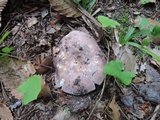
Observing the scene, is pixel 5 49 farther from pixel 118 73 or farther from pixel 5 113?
pixel 118 73

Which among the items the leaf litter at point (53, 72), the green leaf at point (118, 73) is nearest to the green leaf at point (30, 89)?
the leaf litter at point (53, 72)

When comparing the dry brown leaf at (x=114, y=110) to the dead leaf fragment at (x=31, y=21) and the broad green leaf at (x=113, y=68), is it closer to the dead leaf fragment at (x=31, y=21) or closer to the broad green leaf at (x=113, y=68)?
the broad green leaf at (x=113, y=68)

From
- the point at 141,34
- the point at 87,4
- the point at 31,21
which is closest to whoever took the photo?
the point at 141,34

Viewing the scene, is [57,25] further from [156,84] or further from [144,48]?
[156,84]

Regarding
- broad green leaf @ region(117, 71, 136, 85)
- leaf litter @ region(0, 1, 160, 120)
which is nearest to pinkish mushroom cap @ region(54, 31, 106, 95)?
leaf litter @ region(0, 1, 160, 120)

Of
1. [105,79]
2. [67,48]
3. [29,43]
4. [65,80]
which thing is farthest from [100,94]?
[29,43]

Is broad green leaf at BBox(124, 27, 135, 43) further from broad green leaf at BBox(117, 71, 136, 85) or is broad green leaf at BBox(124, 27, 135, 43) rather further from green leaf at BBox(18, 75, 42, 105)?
green leaf at BBox(18, 75, 42, 105)

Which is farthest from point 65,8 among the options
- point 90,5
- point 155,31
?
point 155,31
